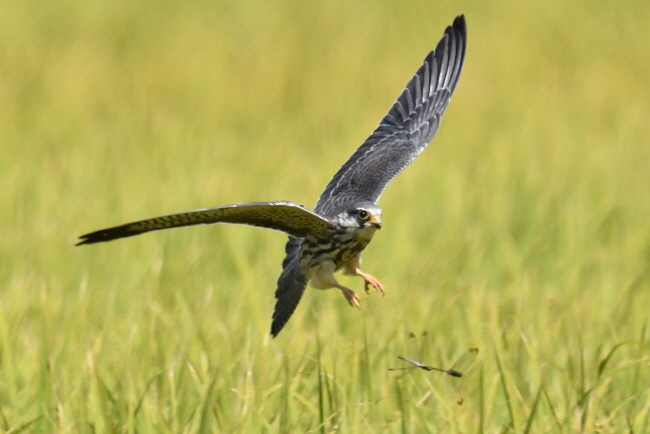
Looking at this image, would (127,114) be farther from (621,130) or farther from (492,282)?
(492,282)

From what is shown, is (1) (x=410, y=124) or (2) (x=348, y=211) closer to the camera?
(2) (x=348, y=211)

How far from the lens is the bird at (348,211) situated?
152 inches

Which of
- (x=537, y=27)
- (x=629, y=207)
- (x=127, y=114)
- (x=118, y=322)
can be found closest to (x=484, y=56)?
(x=537, y=27)

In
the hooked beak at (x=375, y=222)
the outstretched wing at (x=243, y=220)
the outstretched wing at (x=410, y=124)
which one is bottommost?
the outstretched wing at (x=243, y=220)

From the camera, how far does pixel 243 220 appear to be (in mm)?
4184

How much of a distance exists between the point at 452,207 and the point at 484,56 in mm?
5316

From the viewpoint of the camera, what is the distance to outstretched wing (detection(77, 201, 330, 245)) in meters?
3.63

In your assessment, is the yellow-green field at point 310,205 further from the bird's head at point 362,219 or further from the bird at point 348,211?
the bird's head at point 362,219

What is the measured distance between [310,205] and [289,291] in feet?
9.09

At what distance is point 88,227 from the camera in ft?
23.3

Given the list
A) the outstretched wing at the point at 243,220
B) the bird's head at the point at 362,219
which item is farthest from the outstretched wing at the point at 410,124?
the outstretched wing at the point at 243,220

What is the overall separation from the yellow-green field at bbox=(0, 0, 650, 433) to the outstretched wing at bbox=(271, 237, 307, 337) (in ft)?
0.31

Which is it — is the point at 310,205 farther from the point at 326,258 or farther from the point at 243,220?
the point at 243,220

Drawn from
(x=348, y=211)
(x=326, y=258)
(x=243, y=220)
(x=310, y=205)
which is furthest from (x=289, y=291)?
(x=310, y=205)
